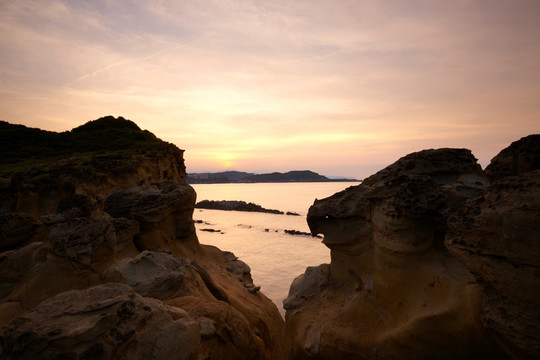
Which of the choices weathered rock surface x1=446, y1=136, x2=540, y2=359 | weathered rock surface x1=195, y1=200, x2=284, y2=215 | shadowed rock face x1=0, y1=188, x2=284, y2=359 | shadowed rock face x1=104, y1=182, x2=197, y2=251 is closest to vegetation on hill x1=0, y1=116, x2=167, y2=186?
shadowed rock face x1=104, y1=182, x2=197, y2=251

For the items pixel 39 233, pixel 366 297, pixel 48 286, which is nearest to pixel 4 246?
pixel 39 233

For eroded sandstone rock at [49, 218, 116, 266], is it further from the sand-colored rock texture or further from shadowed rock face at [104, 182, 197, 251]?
the sand-colored rock texture

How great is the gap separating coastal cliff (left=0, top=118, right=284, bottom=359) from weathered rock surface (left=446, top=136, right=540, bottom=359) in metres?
3.48

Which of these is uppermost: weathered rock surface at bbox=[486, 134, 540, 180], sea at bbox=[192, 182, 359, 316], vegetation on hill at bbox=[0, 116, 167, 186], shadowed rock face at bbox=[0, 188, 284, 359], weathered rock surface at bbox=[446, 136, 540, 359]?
vegetation on hill at bbox=[0, 116, 167, 186]

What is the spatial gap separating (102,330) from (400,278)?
13.3 feet

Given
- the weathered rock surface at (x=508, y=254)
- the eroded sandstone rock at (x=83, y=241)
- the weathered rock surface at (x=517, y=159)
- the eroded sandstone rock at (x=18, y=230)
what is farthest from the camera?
the eroded sandstone rock at (x=18, y=230)

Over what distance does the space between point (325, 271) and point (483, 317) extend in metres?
3.77

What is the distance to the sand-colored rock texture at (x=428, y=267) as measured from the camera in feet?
10.2

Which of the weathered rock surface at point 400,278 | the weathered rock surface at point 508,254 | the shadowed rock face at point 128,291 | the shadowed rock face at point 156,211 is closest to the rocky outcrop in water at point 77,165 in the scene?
the shadowed rock face at point 156,211

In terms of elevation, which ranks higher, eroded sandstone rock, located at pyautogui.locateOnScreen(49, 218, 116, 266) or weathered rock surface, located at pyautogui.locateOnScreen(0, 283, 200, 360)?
eroded sandstone rock, located at pyautogui.locateOnScreen(49, 218, 116, 266)

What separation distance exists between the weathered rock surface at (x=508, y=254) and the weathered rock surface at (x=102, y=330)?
3.48 m

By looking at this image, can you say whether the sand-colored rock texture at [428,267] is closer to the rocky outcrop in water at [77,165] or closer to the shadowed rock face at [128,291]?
the shadowed rock face at [128,291]

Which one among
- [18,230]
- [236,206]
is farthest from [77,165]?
[236,206]

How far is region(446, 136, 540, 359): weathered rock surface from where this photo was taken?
117 inches
